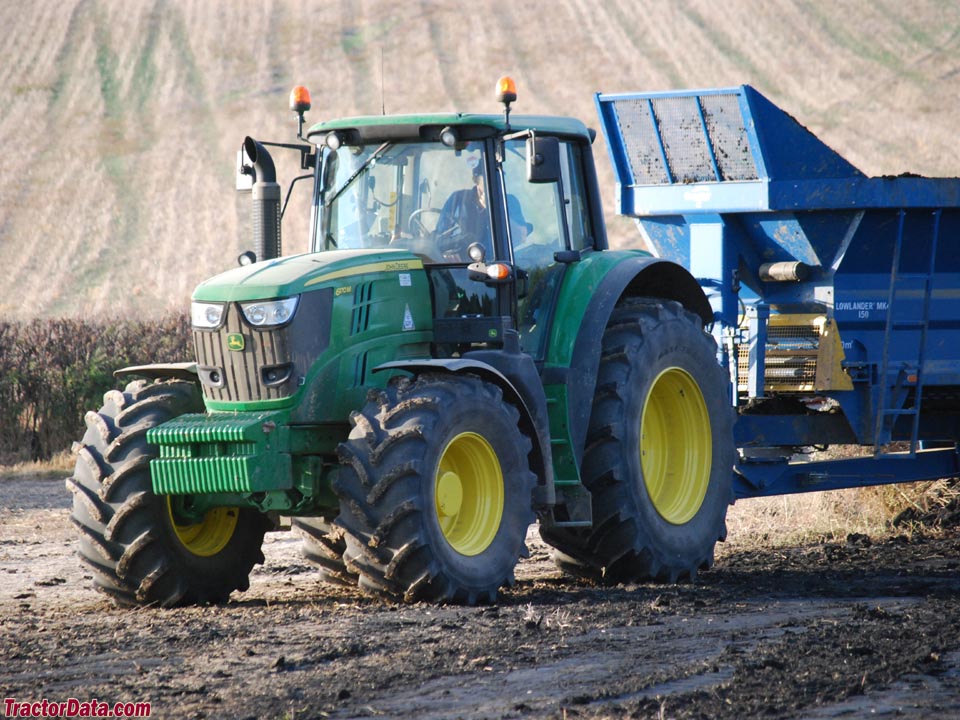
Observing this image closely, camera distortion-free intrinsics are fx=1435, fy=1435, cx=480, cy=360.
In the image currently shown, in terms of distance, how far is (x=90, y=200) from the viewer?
1383 inches

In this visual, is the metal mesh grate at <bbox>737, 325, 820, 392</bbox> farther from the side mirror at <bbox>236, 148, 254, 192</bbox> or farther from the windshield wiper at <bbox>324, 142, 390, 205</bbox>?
the side mirror at <bbox>236, 148, 254, 192</bbox>

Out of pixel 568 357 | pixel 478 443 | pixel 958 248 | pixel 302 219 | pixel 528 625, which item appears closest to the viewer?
pixel 528 625

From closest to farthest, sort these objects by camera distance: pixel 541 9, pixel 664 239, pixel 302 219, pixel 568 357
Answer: pixel 568 357 → pixel 664 239 → pixel 302 219 → pixel 541 9

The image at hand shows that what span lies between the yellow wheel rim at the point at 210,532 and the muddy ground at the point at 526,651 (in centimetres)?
36

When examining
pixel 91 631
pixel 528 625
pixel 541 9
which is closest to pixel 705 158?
pixel 528 625

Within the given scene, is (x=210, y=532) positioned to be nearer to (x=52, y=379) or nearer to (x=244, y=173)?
(x=244, y=173)

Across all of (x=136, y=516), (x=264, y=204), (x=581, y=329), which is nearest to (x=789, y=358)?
(x=581, y=329)

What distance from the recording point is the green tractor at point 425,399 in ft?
23.5

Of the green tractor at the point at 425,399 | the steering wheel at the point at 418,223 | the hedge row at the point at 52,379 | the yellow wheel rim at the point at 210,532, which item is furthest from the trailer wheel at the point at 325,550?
the hedge row at the point at 52,379

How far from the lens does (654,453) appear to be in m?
8.98

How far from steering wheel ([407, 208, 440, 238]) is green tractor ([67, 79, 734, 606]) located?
12 mm

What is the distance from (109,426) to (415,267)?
6.04 feet

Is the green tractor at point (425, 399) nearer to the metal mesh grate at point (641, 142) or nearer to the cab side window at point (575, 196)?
the cab side window at point (575, 196)

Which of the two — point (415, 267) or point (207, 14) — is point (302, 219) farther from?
point (415, 267)
